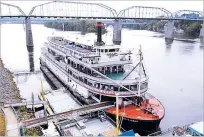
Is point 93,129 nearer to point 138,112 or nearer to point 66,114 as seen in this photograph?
point 66,114

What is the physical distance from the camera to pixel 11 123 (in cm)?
2216

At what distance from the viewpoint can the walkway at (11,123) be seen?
2053 cm

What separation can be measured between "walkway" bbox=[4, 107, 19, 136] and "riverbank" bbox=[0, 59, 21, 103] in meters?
6.84

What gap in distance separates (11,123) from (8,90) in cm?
1675

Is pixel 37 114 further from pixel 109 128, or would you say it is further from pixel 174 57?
pixel 174 57

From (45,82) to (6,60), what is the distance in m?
30.3

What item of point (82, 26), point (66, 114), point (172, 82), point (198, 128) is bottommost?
point (172, 82)

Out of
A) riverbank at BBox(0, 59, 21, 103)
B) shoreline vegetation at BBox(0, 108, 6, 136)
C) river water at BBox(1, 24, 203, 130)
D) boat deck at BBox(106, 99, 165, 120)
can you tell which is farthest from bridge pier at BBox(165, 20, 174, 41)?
shoreline vegetation at BBox(0, 108, 6, 136)

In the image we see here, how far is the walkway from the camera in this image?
20.5 m

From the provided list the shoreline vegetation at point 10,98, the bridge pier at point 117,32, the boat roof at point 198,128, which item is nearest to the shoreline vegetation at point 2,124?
the shoreline vegetation at point 10,98

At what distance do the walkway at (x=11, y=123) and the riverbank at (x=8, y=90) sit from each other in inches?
269

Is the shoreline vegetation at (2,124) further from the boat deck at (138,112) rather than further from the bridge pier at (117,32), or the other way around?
the bridge pier at (117,32)

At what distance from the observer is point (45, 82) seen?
44.2 meters

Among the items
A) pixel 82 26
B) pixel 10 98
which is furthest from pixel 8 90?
pixel 82 26
